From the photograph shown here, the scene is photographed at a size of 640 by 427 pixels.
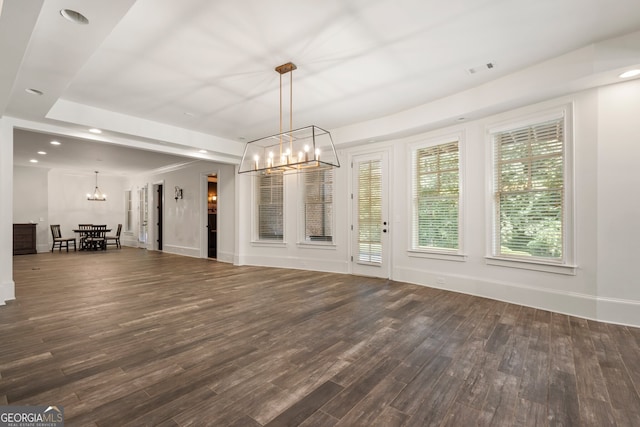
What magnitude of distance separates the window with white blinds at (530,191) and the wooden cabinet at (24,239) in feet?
43.6

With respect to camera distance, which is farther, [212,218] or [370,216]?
[212,218]

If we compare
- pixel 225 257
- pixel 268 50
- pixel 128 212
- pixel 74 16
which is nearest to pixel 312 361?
pixel 268 50

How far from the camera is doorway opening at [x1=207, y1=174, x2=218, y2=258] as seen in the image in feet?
29.6

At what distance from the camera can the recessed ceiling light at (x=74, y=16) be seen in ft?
7.03

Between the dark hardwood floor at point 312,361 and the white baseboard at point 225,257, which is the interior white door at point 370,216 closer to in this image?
the dark hardwood floor at point 312,361

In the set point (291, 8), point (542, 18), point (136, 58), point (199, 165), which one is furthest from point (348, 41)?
point (199, 165)

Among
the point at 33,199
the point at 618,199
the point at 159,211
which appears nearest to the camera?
the point at 618,199

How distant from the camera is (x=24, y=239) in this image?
9.49 m

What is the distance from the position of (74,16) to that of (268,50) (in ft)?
5.36

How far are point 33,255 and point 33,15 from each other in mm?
10533

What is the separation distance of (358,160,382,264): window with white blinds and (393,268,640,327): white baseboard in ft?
3.19

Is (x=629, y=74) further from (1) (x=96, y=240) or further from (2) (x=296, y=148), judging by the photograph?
(1) (x=96, y=240)

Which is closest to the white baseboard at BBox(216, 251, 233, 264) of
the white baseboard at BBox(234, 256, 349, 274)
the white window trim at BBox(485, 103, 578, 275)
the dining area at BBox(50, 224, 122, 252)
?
the white baseboard at BBox(234, 256, 349, 274)

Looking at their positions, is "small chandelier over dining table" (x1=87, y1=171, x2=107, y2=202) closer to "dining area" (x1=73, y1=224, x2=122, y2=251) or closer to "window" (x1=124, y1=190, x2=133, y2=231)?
"window" (x1=124, y1=190, x2=133, y2=231)
